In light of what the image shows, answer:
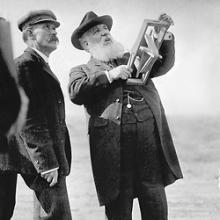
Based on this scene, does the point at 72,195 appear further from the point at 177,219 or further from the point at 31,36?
the point at 31,36

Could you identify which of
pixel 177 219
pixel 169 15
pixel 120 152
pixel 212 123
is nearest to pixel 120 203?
pixel 120 152

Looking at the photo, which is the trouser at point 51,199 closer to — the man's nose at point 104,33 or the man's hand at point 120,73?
the man's hand at point 120,73

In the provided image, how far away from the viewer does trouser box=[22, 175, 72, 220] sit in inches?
140

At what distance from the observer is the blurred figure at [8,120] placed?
3.56 m

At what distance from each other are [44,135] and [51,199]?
0.32 m

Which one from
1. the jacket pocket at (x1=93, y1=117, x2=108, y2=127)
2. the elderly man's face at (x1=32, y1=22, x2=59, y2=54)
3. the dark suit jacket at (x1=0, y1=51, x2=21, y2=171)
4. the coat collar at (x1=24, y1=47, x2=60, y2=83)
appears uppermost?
the elderly man's face at (x1=32, y1=22, x2=59, y2=54)

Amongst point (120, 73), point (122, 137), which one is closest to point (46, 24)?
point (120, 73)

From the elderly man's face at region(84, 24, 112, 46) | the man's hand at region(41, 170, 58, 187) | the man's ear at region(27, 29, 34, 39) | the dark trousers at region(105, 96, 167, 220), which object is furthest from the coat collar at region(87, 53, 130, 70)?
the man's hand at region(41, 170, 58, 187)

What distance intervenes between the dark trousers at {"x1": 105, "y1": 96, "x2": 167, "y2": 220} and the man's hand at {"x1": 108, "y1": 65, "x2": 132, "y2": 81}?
0.15 meters

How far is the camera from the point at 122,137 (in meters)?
3.90

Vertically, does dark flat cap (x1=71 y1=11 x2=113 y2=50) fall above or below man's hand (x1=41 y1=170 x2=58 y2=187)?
above

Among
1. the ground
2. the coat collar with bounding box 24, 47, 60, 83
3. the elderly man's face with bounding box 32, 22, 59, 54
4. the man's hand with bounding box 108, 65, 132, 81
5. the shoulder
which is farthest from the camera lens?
the ground

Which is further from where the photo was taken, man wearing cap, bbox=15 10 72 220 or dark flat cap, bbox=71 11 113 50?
Answer: dark flat cap, bbox=71 11 113 50

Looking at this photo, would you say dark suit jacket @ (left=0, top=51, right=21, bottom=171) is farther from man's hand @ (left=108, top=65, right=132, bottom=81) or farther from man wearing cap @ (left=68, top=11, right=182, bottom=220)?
man's hand @ (left=108, top=65, right=132, bottom=81)
